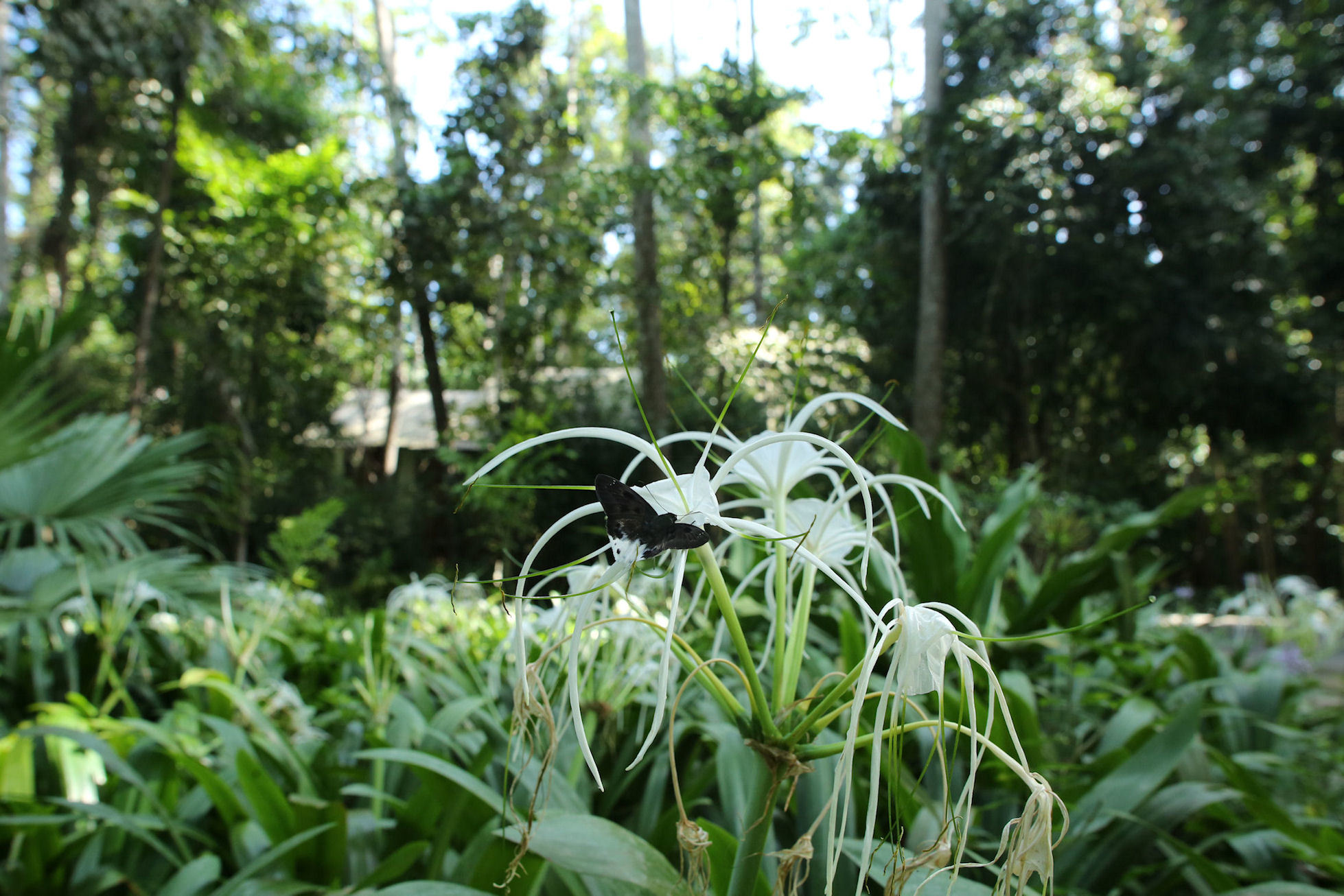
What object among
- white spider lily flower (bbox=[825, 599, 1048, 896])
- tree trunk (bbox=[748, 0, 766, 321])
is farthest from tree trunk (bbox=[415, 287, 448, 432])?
white spider lily flower (bbox=[825, 599, 1048, 896])

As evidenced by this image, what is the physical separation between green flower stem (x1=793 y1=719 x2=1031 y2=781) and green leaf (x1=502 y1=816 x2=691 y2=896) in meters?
0.15

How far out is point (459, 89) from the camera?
6512 millimetres

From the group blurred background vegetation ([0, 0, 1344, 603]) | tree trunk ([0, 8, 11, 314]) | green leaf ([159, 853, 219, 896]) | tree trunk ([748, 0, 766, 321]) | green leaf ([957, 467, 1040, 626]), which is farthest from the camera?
tree trunk ([748, 0, 766, 321])

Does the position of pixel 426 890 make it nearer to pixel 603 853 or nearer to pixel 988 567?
pixel 603 853

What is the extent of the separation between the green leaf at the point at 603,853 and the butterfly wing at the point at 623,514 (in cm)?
30

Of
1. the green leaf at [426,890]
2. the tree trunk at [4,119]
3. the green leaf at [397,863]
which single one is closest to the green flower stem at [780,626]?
the green leaf at [426,890]

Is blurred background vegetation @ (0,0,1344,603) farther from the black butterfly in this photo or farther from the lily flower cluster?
the black butterfly

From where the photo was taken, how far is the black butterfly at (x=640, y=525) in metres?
0.43

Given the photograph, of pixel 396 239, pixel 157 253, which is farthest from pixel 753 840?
pixel 157 253

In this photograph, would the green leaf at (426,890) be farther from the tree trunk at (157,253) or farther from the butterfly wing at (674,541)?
the tree trunk at (157,253)

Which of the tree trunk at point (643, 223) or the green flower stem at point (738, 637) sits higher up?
the tree trunk at point (643, 223)

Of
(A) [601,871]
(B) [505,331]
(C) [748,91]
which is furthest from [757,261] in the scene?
(A) [601,871]

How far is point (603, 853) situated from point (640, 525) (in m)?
0.34

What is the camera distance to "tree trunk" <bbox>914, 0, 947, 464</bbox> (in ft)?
20.1
